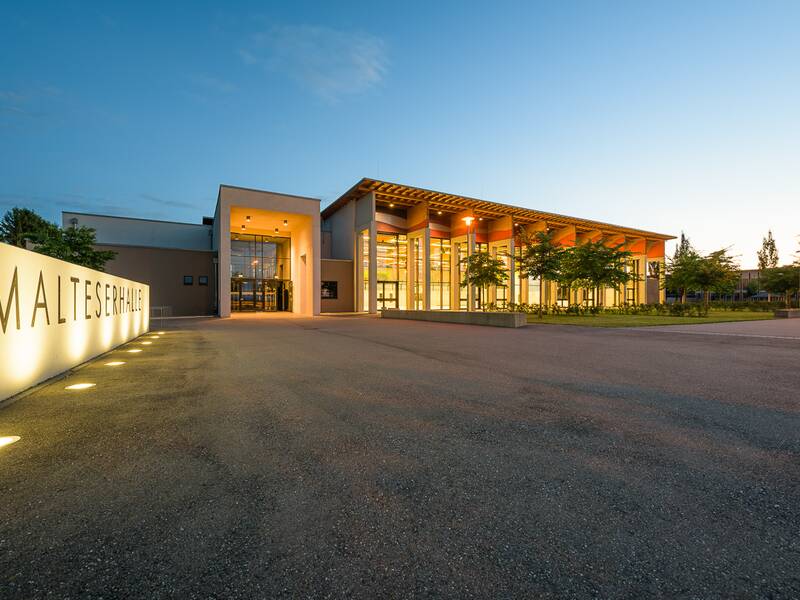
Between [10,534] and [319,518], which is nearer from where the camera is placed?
[10,534]

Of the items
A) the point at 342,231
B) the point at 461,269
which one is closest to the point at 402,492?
the point at 342,231

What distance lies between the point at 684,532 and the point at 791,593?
47 cm

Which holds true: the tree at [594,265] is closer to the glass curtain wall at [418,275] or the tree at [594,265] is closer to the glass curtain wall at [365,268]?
the glass curtain wall at [418,275]

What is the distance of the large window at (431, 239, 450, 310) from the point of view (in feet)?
137

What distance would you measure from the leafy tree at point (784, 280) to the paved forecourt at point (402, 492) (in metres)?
50.4

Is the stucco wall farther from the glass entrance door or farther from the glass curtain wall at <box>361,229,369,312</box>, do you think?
the glass entrance door

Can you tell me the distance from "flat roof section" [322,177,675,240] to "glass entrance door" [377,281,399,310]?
8272 mm

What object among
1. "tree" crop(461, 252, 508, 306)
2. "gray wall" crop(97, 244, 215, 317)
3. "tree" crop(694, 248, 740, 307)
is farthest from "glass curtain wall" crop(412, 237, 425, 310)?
"tree" crop(694, 248, 740, 307)

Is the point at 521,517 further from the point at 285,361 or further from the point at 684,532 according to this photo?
the point at 285,361

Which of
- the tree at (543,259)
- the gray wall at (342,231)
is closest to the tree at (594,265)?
the tree at (543,259)

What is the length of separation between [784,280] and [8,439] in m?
58.8

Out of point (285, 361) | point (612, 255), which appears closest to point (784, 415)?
point (285, 361)

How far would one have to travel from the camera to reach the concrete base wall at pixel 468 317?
18.3m

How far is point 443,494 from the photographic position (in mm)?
2529
